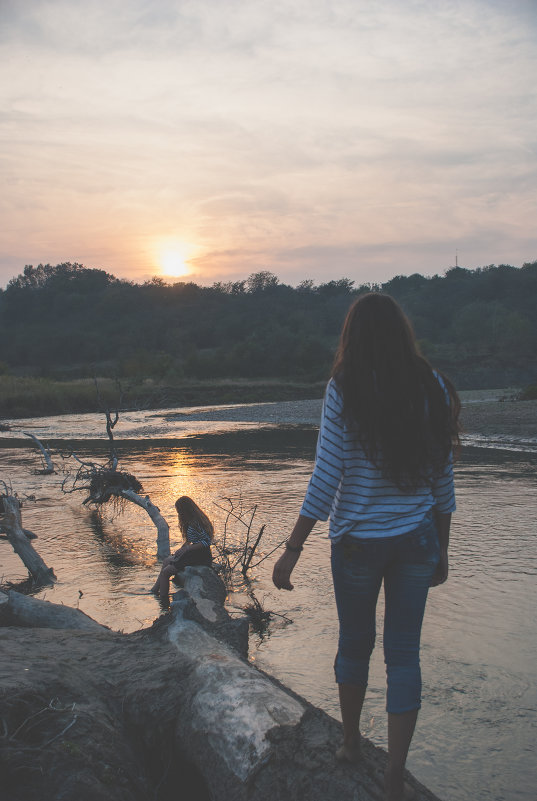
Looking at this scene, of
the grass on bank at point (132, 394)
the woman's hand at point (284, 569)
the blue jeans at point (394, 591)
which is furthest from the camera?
the grass on bank at point (132, 394)

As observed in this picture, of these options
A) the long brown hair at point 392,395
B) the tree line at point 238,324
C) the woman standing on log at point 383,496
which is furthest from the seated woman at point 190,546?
the tree line at point 238,324

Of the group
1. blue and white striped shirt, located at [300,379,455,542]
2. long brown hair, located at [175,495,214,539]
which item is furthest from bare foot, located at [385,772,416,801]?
long brown hair, located at [175,495,214,539]

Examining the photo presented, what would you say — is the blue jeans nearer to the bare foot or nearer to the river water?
the bare foot

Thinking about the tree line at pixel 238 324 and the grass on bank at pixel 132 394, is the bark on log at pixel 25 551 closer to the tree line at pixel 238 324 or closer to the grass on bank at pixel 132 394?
the grass on bank at pixel 132 394

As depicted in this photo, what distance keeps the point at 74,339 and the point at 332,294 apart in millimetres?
47488

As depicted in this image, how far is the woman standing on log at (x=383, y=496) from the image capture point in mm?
Answer: 2666

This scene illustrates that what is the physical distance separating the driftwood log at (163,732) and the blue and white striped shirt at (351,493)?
1038mm

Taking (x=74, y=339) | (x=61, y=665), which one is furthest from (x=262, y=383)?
(x=61, y=665)

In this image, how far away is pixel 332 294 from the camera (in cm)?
12106

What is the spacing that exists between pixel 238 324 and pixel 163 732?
10010 cm

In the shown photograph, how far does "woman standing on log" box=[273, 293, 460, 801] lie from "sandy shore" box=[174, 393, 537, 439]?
38.4 ft

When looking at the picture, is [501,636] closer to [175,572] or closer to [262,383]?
→ [175,572]

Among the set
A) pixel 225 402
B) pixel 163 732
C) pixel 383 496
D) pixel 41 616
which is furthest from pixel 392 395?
pixel 225 402

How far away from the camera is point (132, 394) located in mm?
51344
